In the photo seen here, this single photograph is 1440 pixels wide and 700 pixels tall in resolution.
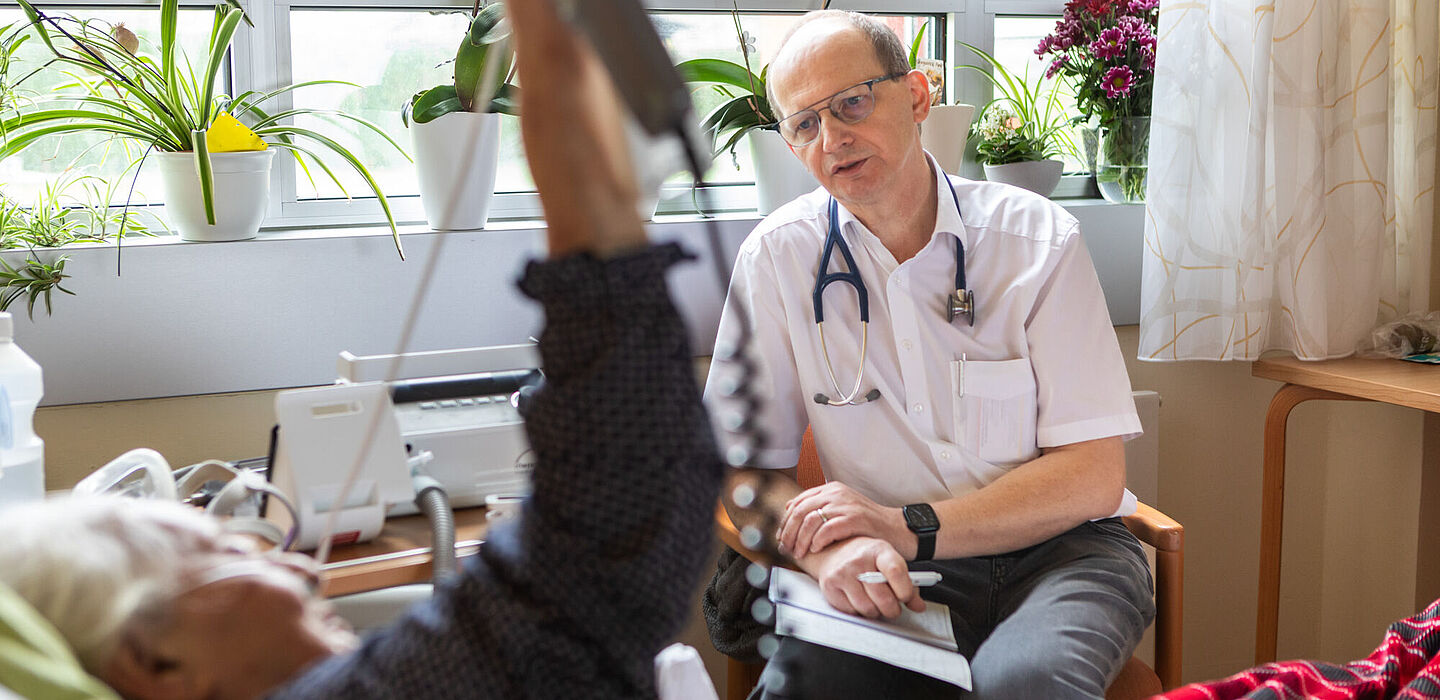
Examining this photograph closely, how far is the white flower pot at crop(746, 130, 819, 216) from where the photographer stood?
1980 mm

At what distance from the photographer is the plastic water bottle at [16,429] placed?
1258mm

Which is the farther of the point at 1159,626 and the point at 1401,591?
the point at 1401,591

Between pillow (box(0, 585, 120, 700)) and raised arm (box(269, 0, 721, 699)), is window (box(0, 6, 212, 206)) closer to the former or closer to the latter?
pillow (box(0, 585, 120, 700))

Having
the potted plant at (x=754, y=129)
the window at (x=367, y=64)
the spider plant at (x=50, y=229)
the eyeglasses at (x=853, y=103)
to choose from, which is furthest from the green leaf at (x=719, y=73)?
the spider plant at (x=50, y=229)

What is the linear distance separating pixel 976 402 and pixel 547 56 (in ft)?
3.73

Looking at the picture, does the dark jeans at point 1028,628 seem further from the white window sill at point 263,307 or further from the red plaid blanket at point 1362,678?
the white window sill at point 263,307

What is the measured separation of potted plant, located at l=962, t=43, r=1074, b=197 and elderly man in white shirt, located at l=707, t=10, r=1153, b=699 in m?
0.45

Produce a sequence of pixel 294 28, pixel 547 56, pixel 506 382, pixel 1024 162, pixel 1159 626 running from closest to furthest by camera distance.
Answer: pixel 547 56, pixel 506 382, pixel 1159 626, pixel 294 28, pixel 1024 162

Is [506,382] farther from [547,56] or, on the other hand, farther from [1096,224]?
[1096,224]

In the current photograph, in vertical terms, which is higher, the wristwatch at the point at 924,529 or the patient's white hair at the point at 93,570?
the patient's white hair at the point at 93,570

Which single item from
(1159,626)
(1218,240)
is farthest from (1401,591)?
(1159,626)

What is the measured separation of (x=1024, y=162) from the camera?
213cm

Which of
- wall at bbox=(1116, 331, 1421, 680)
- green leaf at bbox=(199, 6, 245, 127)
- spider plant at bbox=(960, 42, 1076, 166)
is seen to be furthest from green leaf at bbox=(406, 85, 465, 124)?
wall at bbox=(1116, 331, 1421, 680)

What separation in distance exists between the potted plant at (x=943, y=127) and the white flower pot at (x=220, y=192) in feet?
3.60
